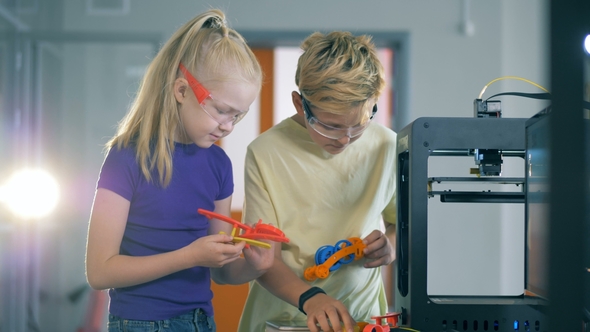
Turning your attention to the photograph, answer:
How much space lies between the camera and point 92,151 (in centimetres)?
379

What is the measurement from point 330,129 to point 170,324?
532 mm

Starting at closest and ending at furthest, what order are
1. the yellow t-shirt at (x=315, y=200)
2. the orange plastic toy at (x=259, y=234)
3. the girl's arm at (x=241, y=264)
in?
the orange plastic toy at (x=259, y=234) < the girl's arm at (x=241, y=264) < the yellow t-shirt at (x=315, y=200)

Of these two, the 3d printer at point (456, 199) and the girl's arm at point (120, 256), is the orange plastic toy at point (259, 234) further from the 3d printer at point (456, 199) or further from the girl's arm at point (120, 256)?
the 3d printer at point (456, 199)

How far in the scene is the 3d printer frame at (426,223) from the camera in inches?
38.7

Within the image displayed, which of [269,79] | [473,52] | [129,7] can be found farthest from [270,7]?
[473,52]

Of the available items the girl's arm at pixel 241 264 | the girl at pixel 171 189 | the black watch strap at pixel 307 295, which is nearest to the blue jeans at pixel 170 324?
the girl at pixel 171 189

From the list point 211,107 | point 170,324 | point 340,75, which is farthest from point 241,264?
point 340,75

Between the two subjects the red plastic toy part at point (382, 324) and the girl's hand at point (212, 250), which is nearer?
the red plastic toy part at point (382, 324)

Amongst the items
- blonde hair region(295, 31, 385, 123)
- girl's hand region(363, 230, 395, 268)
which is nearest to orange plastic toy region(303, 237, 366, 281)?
girl's hand region(363, 230, 395, 268)

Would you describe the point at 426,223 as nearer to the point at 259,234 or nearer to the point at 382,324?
the point at 382,324

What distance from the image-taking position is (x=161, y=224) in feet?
3.92

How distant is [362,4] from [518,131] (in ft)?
9.58

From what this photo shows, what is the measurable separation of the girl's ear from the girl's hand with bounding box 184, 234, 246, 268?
1.08ft

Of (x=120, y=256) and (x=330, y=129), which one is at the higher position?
(x=330, y=129)
